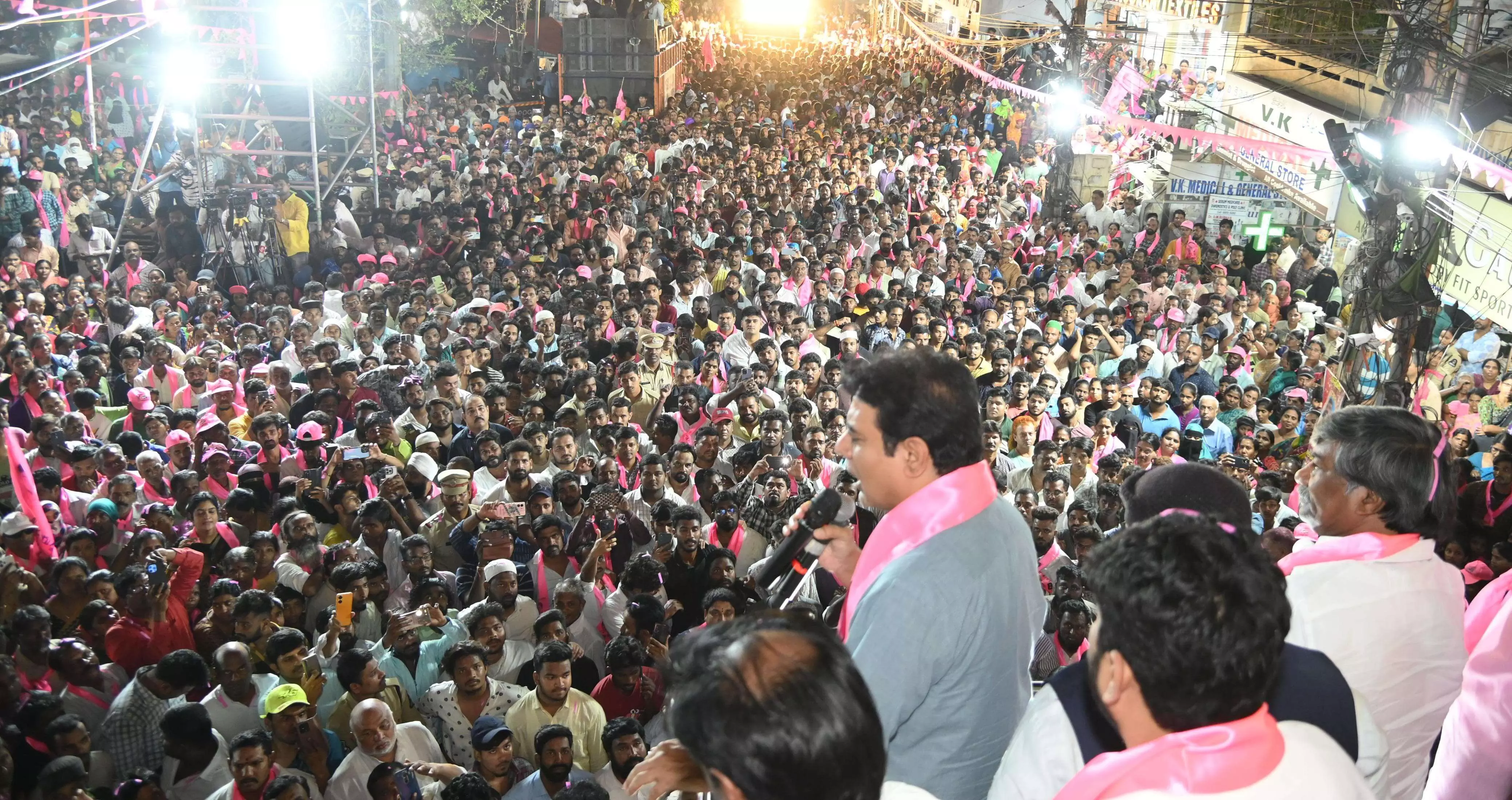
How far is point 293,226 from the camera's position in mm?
10359

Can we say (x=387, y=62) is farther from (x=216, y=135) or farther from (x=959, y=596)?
(x=959, y=596)

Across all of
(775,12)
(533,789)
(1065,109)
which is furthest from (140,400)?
(775,12)

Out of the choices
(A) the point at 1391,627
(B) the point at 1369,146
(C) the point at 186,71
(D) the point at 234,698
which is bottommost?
(D) the point at 234,698

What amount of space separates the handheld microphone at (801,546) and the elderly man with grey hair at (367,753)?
1833mm

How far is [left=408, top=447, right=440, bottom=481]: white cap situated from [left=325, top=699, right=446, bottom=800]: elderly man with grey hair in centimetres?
224

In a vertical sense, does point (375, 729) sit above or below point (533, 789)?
above

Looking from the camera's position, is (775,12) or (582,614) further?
(775,12)

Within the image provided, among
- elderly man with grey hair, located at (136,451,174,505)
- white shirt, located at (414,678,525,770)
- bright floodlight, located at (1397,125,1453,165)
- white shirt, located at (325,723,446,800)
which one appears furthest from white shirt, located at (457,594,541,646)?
bright floodlight, located at (1397,125,1453,165)

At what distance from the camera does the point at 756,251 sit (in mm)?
9898

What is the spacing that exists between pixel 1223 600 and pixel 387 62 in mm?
16782

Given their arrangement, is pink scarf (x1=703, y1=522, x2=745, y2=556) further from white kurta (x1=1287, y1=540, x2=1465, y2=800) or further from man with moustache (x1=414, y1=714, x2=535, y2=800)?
white kurta (x1=1287, y1=540, x2=1465, y2=800)

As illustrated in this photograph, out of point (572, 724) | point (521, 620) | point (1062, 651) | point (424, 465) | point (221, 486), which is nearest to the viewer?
point (572, 724)

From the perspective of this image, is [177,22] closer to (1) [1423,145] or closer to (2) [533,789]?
(2) [533,789]

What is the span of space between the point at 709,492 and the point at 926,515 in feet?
13.3
